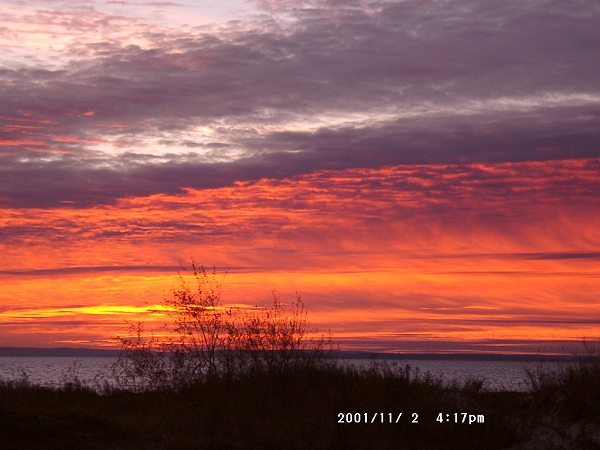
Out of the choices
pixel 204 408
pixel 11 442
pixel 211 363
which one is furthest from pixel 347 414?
pixel 11 442

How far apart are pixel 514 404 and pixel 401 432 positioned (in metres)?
3.77

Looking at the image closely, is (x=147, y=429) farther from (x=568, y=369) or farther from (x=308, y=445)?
(x=568, y=369)

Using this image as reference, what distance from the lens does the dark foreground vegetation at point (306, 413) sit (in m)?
15.7

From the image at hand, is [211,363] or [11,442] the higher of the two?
[211,363]

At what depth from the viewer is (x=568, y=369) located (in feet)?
61.8

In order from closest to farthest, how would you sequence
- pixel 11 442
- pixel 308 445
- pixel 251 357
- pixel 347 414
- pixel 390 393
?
pixel 11 442, pixel 308 445, pixel 347 414, pixel 390 393, pixel 251 357

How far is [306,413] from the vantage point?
1727 cm

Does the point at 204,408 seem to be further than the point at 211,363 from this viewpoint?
No

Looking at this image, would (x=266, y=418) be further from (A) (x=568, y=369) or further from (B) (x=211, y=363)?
(A) (x=568, y=369)

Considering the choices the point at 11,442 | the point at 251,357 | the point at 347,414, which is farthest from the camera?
the point at 251,357

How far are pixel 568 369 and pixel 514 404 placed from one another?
168 centimetres

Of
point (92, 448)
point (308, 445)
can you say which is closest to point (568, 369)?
point (308, 445)

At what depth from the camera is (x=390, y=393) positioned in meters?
18.5

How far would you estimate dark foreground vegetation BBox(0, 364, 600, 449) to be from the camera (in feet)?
51.6
